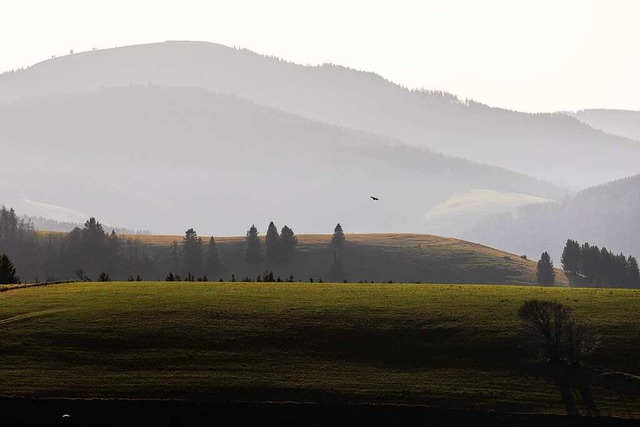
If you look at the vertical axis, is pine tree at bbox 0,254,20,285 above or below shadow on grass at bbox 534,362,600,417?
above

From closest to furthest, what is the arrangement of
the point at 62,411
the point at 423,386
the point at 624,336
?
the point at 62,411 → the point at 423,386 → the point at 624,336

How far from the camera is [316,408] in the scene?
7475 centimetres

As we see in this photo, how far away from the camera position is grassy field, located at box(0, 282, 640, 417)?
77500mm

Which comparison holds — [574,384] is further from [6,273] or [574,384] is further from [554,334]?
[6,273]

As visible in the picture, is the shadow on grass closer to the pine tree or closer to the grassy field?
the grassy field

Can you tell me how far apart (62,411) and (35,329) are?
21784mm

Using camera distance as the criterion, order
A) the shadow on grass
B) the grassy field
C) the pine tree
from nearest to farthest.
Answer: the shadow on grass, the grassy field, the pine tree

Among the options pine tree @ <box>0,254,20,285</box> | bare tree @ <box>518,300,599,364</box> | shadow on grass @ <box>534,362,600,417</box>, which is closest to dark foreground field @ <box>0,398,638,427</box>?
shadow on grass @ <box>534,362,600,417</box>

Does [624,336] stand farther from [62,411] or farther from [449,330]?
[62,411]

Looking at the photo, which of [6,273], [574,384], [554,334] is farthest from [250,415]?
[6,273]

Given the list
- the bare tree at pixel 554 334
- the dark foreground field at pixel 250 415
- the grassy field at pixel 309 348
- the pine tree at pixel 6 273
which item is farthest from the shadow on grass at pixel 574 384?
the pine tree at pixel 6 273

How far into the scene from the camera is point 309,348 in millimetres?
88500

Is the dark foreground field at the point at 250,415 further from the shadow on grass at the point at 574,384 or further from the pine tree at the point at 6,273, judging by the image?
the pine tree at the point at 6,273

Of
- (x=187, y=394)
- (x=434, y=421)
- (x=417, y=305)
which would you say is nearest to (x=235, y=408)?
(x=187, y=394)
